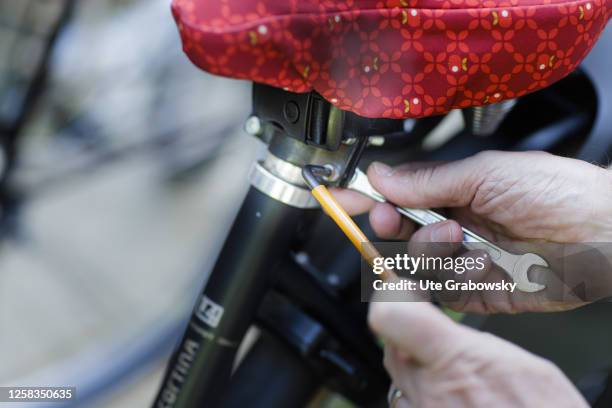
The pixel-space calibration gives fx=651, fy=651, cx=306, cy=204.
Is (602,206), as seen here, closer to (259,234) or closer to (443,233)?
(443,233)

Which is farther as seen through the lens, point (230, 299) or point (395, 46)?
point (230, 299)

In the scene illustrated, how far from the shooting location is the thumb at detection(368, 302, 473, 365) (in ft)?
1.02

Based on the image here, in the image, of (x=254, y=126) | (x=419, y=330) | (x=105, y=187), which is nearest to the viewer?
(x=419, y=330)

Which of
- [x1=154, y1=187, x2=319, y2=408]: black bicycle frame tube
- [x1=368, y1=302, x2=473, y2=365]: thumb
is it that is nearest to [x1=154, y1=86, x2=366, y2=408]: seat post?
[x1=154, y1=187, x2=319, y2=408]: black bicycle frame tube

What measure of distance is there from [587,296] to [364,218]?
224 millimetres

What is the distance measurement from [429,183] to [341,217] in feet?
0.36

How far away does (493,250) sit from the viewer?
0.46 m

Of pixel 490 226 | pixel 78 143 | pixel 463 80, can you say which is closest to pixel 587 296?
pixel 490 226

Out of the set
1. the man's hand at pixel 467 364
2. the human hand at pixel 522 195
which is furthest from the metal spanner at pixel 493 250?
the man's hand at pixel 467 364

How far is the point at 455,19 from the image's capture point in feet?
1.14

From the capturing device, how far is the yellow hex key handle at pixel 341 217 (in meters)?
0.38

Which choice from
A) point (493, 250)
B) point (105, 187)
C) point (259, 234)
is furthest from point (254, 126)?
point (105, 187)

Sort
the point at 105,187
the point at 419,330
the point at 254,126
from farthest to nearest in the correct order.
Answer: the point at 105,187 < the point at 254,126 < the point at 419,330

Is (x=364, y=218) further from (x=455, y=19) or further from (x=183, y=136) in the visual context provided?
(x=183, y=136)
